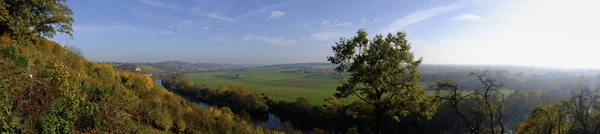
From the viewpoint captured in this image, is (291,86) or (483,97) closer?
(483,97)

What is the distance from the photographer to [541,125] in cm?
1753

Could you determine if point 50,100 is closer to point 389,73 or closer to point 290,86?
point 389,73

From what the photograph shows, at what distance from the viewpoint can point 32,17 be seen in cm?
1408

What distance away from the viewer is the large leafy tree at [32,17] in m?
13.3

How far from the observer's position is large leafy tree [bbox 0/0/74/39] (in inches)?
523

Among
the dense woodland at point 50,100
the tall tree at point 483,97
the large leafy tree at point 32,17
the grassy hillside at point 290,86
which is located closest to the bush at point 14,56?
the dense woodland at point 50,100

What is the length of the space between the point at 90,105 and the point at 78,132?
0.89m

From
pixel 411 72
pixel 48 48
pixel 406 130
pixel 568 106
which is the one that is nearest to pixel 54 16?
pixel 48 48

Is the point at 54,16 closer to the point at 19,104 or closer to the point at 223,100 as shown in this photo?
the point at 19,104

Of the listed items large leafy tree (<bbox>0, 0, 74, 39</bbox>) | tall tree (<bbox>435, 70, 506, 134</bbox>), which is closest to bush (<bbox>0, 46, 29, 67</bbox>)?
large leafy tree (<bbox>0, 0, 74, 39</bbox>)

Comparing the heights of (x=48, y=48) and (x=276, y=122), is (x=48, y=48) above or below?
above

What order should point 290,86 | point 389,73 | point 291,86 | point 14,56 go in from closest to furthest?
point 14,56
point 389,73
point 290,86
point 291,86

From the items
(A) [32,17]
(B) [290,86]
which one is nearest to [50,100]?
(A) [32,17]

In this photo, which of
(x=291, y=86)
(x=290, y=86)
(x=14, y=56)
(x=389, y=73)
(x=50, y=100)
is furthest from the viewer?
(x=291, y=86)
